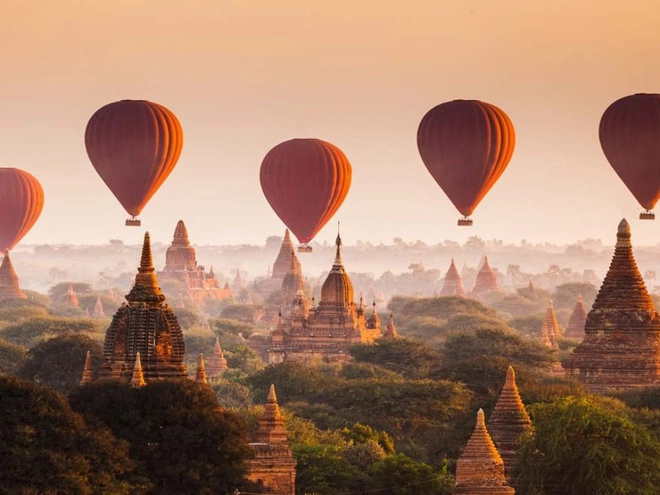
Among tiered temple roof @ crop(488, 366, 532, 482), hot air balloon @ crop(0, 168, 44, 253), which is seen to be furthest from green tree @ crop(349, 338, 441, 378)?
tiered temple roof @ crop(488, 366, 532, 482)

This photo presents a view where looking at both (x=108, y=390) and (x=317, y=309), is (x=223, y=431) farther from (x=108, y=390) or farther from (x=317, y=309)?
(x=317, y=309)

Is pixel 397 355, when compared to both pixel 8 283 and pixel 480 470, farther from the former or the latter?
pixel 8 283

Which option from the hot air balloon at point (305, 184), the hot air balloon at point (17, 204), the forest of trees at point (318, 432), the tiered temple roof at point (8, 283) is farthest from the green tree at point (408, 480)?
the tiered temple roof at point (8, 283)

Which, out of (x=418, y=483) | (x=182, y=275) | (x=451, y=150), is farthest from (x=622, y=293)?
(x=182, y=275)

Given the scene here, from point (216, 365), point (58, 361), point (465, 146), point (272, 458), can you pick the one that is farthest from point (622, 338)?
point (216, 365)

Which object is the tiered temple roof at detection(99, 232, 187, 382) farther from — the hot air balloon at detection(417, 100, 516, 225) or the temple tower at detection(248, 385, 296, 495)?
the hot air balloon at detection(417, 100, 516, 225)

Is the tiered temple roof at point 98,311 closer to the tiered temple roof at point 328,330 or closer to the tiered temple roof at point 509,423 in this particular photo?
the tiered temple roof at point 328,330
